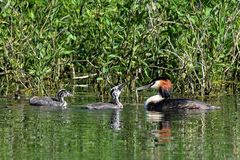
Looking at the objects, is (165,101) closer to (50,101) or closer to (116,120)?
(50,101)

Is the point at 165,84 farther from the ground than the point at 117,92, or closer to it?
farther from the ground

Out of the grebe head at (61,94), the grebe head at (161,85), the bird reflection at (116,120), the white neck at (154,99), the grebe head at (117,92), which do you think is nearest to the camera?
the bird reflection at (116,120)

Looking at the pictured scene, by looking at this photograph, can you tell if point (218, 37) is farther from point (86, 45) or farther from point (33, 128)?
point (33, 128)

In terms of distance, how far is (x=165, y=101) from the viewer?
766 inches

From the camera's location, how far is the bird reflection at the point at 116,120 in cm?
1580

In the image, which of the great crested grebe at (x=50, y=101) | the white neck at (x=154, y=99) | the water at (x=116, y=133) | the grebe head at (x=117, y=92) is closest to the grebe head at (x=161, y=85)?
the white neck at (x=154, y=99)

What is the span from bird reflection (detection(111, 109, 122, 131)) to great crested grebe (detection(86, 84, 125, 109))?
235 millimetres

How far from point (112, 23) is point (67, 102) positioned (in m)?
2.25

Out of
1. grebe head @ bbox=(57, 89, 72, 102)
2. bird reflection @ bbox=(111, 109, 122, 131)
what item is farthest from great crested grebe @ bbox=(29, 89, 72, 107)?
bird reflection @ bbox=(111, 109, 122, 131)

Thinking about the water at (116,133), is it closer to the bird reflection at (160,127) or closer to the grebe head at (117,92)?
the bird reflection at (160,127)

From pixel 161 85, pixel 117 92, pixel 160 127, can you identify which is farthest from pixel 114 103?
pixel 160 127

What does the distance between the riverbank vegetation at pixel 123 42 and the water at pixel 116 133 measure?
1.41 meters

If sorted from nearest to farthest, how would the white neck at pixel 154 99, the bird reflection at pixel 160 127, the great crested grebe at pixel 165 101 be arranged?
the bird reflection at pixel 160 127
the great crested grebe at pixel 165 101
the white neck at pixel 154 99

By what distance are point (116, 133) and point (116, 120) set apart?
1.92 metres
